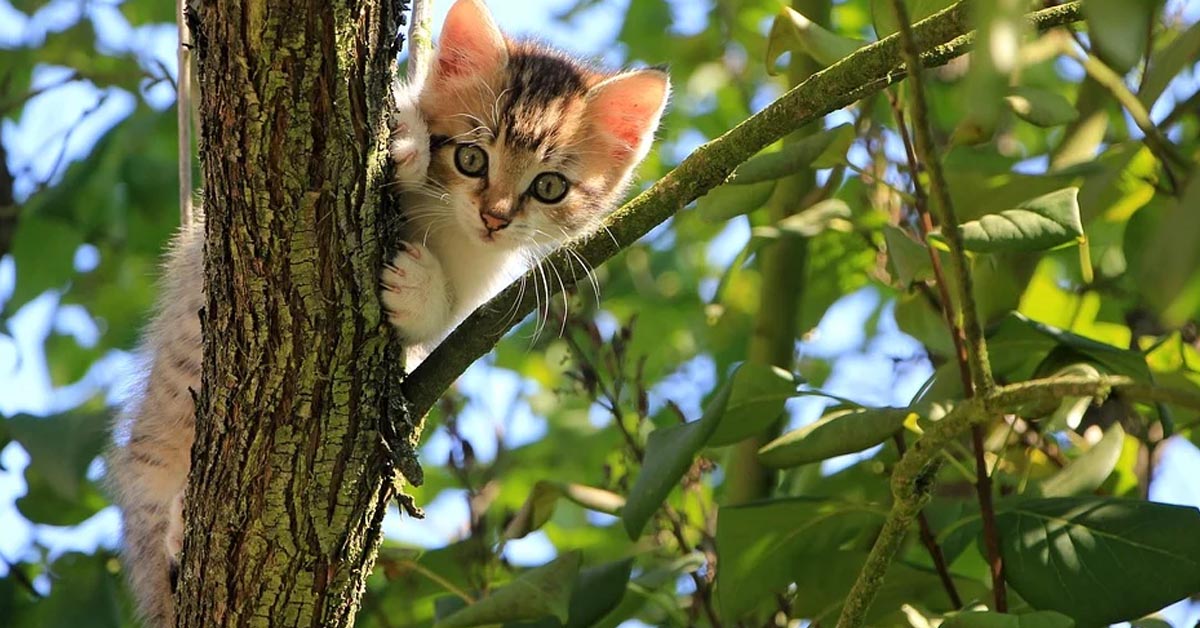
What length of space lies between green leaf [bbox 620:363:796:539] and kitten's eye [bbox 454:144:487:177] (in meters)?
0.80

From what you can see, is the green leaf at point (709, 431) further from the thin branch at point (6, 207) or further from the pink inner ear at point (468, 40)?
the thin branch at point (6, 207)

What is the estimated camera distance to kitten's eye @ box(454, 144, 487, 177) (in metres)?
2.70

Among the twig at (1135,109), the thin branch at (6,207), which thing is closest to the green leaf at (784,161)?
the twig at (1135,109)

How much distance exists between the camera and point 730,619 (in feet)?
7.25

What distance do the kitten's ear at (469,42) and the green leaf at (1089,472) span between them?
148 cm

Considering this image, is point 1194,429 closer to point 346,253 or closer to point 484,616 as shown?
point 484,616

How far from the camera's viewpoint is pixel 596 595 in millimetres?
2191

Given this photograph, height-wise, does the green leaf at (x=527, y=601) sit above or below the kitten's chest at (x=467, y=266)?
below

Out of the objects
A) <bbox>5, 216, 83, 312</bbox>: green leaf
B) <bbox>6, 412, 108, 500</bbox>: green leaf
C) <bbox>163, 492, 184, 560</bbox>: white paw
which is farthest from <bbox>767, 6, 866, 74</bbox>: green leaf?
<bbox>5, 216, 83, 312</bbox>: green leaf

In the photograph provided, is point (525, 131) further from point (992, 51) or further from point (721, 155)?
point (992, 51)

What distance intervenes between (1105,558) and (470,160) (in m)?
1.48

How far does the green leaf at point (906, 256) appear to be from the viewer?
209 cm

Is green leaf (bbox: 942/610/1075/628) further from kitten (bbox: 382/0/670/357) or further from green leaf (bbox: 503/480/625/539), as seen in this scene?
kitten (bbox: 382/0/670/357)

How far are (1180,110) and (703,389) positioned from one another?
1.73 m
